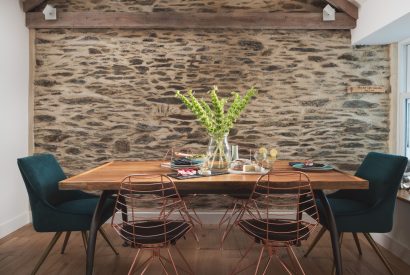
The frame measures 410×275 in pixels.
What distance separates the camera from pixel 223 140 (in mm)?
3021

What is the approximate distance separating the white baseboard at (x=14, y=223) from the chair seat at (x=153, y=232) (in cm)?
217

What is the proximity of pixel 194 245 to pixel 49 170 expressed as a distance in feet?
5.25

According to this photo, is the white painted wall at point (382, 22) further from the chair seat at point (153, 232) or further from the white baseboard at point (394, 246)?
the chair seat at point (153, 232)

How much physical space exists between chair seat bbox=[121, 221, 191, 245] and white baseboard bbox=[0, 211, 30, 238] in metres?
2.17

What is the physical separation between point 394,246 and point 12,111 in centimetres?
430

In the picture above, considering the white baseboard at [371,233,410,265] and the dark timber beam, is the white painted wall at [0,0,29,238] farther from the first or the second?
the white baseboard at [371,233,410,265]

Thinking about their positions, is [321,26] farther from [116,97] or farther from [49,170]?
[49,170]

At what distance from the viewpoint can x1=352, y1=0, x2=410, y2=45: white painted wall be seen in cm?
343

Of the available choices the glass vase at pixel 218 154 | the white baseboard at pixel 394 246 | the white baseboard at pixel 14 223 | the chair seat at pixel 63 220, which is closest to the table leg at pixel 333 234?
the glass vase at pixel 218 154

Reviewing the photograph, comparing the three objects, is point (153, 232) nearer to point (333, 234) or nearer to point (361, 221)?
point (333, 234)

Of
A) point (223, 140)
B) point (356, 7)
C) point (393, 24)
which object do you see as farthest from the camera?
point (356, 7)

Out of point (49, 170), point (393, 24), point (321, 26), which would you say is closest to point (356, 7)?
point (321, 26)

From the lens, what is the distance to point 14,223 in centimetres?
412

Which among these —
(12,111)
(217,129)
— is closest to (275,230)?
(217,129)
